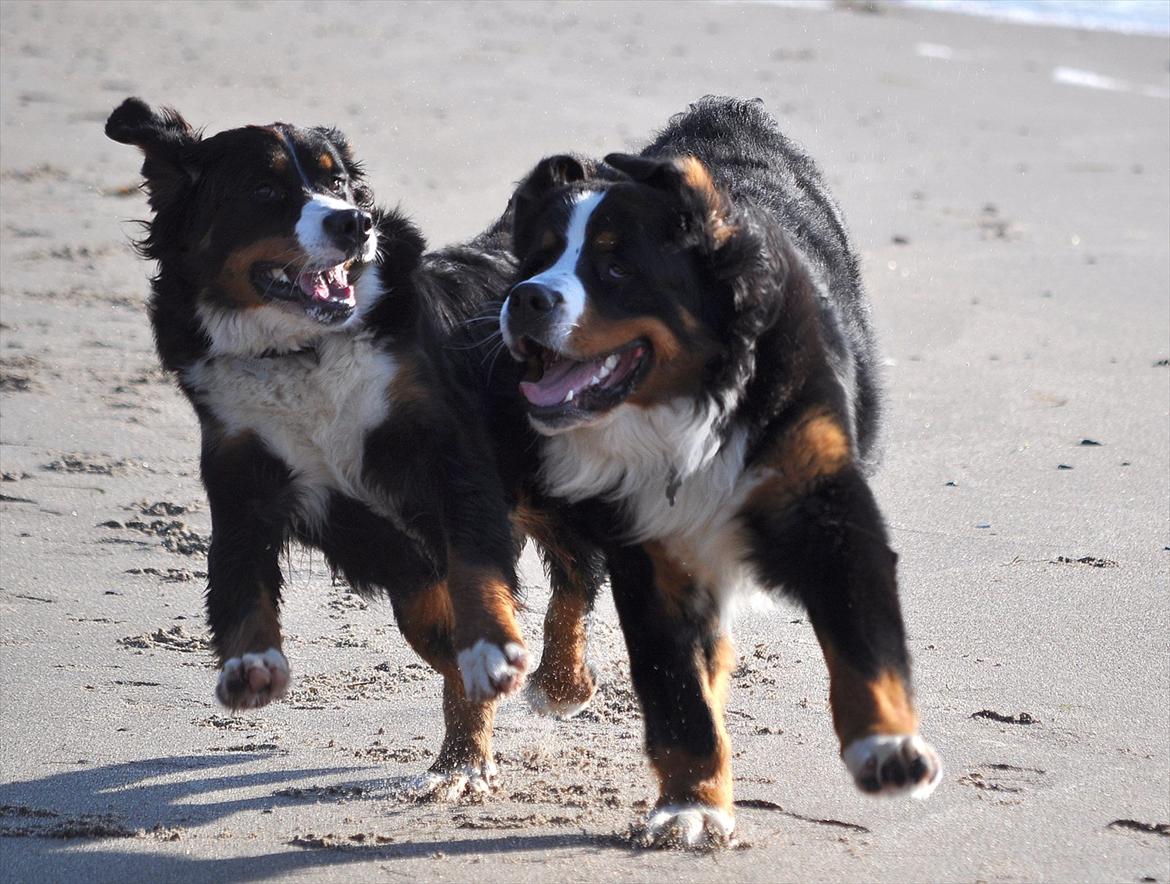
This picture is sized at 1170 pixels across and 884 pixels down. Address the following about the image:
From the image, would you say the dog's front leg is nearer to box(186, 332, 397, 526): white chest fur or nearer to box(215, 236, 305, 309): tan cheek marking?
box(186, 332, 397, 526): white chest fur

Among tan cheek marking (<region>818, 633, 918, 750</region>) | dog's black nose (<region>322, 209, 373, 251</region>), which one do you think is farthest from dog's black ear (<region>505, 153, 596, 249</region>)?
tan cheek marking (<region>818, 633, 918, 750</region>)

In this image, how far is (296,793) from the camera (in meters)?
4.16

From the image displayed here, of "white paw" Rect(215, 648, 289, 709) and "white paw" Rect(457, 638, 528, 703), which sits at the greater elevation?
"white paw" Rect(457, 638, 528, 703)

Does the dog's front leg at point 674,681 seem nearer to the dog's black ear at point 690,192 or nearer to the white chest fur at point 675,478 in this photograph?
Answer: the white chest fur at point 675,478

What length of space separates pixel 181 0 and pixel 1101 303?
10405 mm

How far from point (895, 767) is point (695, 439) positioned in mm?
913

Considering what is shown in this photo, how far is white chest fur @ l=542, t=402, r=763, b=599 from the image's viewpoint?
3.86 m

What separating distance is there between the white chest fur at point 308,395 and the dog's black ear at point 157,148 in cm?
50

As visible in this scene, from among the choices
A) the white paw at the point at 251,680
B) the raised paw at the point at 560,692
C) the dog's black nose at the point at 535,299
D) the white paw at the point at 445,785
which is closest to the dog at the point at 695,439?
the dog's black nose at the point at 535,299

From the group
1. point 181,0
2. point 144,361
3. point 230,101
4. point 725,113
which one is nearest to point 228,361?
point 725,113

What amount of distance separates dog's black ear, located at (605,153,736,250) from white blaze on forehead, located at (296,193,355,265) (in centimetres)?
77

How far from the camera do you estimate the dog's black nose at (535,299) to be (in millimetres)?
3666

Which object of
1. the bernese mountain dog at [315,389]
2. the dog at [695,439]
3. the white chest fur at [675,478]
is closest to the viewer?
the dog at [695,439]

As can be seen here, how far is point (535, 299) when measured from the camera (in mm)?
3680
